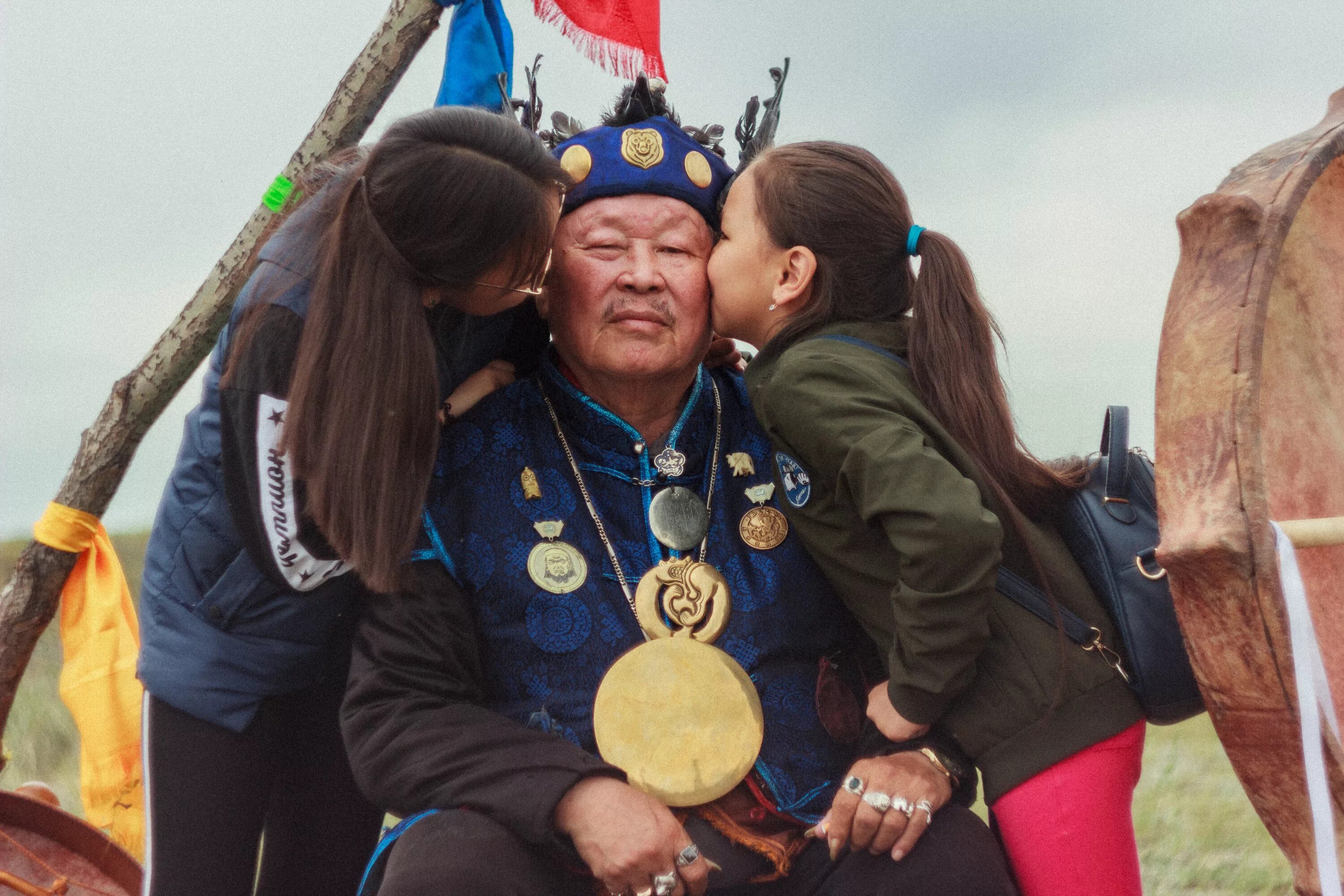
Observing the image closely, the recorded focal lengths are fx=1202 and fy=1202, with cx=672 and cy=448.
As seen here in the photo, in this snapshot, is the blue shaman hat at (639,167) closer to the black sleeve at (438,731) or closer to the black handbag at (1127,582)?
the black sleeve at (438,731)

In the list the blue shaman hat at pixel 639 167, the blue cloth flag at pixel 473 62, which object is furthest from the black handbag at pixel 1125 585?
the blue cloth flag at pixel 473 62

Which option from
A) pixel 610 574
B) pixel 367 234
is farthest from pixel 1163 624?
pixel 367 234

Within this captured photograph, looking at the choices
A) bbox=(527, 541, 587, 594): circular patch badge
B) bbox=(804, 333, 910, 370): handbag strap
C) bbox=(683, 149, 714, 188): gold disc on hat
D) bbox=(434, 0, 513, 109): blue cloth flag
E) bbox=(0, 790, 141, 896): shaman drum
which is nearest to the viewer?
bbox=(804, 333, 910, 370): handbag strap

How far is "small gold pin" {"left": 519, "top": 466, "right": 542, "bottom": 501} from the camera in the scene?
8.01ft

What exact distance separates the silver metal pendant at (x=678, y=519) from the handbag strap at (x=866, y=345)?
17.4 inches

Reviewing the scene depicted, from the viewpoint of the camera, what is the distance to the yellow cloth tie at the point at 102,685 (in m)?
2.85

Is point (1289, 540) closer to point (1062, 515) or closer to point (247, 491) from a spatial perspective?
point (1062, 515)

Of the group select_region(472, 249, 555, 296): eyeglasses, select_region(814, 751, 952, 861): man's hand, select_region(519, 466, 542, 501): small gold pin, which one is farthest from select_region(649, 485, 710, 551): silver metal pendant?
select_region(814, 751, 952, 861): man's hand

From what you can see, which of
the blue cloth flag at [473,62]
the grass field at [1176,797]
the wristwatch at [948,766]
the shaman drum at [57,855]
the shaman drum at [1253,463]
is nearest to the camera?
the shaman drum at [1253,463]

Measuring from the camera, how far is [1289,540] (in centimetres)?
143

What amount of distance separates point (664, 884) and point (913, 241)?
1294 mm

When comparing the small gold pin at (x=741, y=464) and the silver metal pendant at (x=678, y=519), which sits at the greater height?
the small gold pin at (x=741, y=464)

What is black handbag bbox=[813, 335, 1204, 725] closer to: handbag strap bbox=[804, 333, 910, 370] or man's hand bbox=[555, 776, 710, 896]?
handbag strap bbox=[804, 333, 910, 370]

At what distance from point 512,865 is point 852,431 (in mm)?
912
